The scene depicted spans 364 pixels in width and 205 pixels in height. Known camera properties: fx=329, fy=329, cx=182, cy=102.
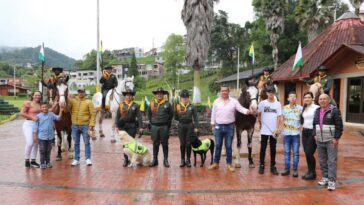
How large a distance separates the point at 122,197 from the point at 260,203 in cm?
231

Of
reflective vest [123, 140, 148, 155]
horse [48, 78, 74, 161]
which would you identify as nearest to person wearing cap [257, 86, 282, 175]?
reflective vest [123, 140, 148, 155]

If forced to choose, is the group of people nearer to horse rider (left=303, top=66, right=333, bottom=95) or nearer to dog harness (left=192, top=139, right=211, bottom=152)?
dog harness (left=192, top=139, right=211, bottom=152)

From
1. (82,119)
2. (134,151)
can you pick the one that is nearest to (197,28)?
(82,119)

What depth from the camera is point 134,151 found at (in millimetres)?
7688

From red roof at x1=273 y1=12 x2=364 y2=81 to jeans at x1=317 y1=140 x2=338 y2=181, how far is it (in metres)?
13.2

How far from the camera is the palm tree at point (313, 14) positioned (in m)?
27.6

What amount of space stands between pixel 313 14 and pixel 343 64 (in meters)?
11.7

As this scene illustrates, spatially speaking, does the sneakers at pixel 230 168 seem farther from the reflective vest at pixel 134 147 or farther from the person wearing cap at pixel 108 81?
the person wearing cap at pixel 108 81

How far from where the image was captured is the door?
16859 millimetres

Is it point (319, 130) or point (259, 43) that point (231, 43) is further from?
point (319, 130)

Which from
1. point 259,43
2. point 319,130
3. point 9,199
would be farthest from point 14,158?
point 259,43

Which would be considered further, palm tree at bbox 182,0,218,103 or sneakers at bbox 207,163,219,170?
palm tree at bbox 182,0,218,103

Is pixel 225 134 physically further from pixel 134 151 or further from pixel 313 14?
pixel 313 14

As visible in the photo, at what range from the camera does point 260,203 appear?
5363 mm
